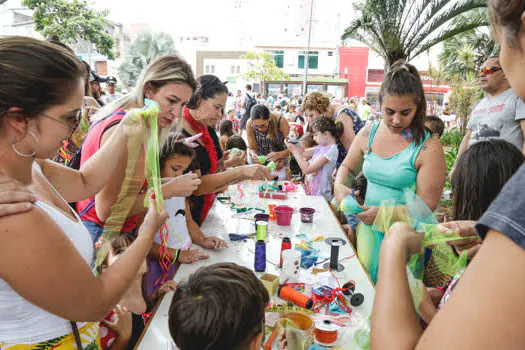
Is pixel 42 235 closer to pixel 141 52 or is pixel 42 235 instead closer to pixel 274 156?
pixel 141 52

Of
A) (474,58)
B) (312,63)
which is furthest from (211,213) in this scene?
(312,63)

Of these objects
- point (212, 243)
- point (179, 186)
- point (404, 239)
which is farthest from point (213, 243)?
point (404, 239)

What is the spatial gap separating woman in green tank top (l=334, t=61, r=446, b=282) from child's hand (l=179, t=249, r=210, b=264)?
3.35 feet

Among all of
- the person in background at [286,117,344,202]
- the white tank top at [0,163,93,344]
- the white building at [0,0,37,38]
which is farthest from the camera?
the white building at [0,0,37,38]

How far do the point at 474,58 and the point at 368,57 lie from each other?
77.2 ft

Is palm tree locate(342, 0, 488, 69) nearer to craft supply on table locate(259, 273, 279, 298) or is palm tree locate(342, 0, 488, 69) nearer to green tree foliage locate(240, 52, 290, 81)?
craft supply on table locate(259, 273, 279, 298)

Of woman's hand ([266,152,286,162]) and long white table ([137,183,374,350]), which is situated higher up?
woman's hand ([266,152,286,162])

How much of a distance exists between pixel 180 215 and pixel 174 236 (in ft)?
0.51

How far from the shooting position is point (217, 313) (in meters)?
1.08

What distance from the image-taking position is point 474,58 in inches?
565

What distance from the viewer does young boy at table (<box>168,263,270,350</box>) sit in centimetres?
106

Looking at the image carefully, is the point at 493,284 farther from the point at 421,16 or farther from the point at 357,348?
the point at 421,16

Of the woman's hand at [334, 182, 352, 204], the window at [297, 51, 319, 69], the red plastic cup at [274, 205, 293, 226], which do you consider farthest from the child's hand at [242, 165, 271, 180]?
the window at [297, 51, 319, 69]

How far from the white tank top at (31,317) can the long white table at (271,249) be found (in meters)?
0.38
